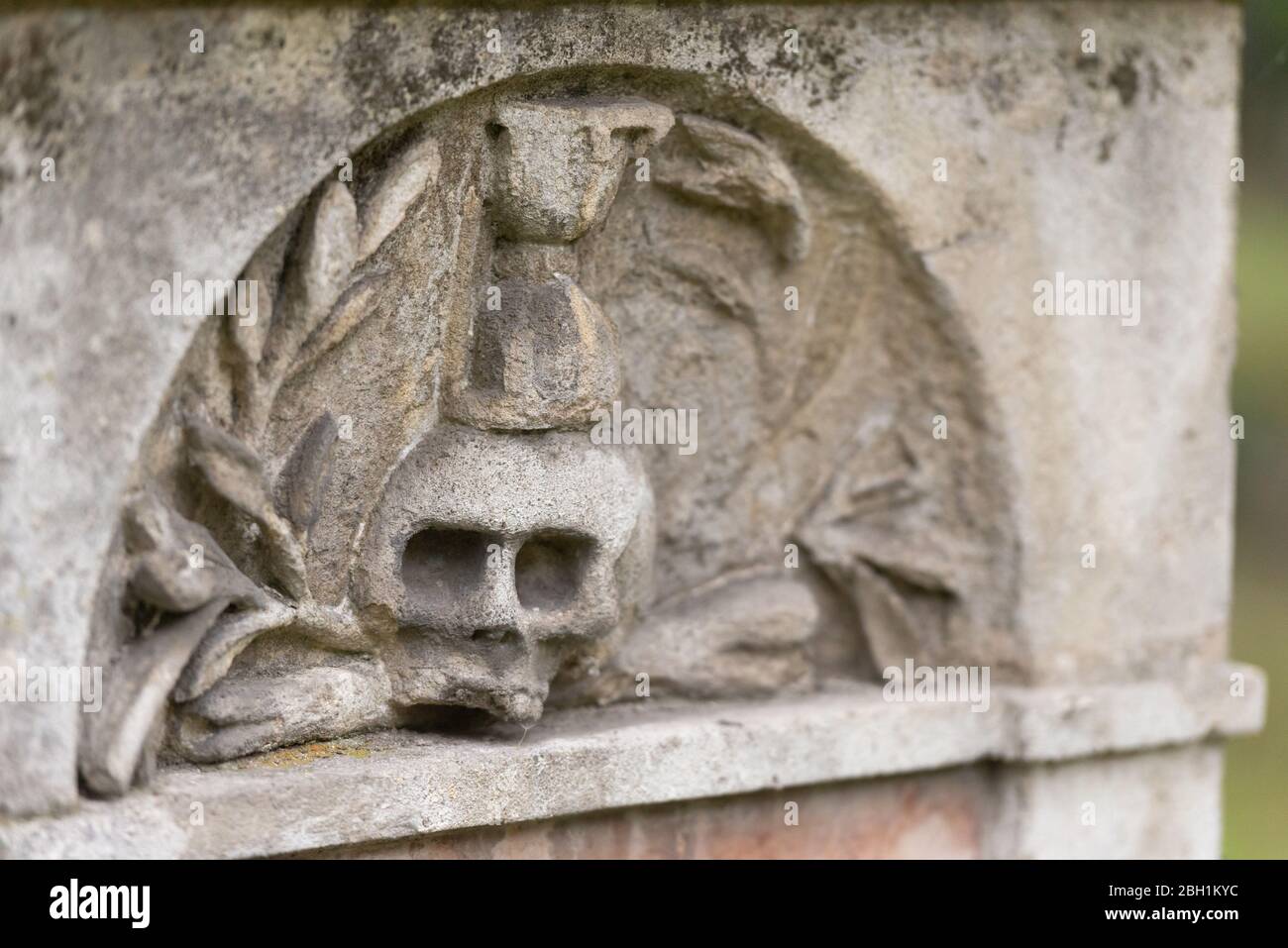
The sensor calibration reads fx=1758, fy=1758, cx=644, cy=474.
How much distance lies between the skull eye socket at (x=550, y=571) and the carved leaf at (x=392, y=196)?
A: 1.55ft

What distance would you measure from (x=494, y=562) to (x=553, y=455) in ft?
0.52

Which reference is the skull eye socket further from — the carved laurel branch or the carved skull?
the carved laurel branch

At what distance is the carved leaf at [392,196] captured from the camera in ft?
6.93

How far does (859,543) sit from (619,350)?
0.54m

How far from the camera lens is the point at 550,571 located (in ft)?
7.88

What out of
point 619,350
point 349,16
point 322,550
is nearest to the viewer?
point 349,16

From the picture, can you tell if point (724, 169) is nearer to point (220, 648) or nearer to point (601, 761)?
point (601, 761)

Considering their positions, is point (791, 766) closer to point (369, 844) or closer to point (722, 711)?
point (722, 711)

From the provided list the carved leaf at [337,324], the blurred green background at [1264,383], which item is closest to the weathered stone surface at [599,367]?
the carved leaf at [337,324]

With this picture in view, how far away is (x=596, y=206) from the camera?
7.43ft

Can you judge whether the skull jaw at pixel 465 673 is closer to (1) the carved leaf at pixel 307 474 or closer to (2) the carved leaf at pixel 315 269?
(1) the carved leaf at pixel 307 474

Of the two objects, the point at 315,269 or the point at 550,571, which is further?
the point at 550,571

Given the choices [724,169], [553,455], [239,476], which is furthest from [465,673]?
[724,169]
